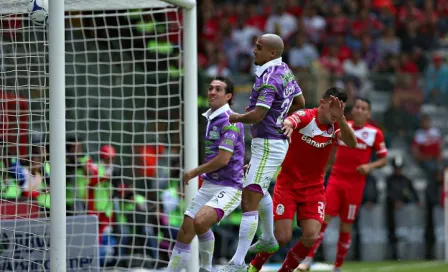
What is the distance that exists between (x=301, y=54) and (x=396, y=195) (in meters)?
4.39

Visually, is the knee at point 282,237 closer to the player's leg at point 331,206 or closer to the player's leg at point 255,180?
the player's leg at point 255,180

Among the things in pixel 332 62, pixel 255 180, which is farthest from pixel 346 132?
pixel 332 62

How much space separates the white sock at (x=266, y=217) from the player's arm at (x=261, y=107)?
0.97 meters

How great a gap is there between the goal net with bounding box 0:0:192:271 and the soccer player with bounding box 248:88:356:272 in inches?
75.7

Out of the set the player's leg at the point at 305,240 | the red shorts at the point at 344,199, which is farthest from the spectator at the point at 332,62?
the player's leg at the point at 305,240

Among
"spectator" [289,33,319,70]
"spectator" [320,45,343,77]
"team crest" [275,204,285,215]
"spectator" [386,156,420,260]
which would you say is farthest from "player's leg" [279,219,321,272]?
"spectator" [320,45,343,77]

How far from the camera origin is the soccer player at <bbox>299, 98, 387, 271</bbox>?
12.1 metres

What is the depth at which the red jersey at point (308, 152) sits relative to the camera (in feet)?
31.2

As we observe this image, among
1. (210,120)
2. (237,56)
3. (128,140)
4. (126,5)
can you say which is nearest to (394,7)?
(237,56)

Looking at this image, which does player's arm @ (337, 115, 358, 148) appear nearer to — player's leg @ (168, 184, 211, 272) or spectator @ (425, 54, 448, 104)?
player's leg @ (168, 184, 211, 272)

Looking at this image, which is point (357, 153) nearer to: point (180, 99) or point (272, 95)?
point (180, 99)

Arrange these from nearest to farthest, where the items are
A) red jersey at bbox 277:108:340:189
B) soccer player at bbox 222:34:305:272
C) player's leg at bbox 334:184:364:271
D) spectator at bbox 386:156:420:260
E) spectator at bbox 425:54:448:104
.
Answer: soccer player at bbox 222:34:305:272
red jersey at bbox 277:108:340:189
player's leg at bbox 334:184:364:271
spectator at bbox 386:156:420:260
spectator at bbox 425:54:448:104

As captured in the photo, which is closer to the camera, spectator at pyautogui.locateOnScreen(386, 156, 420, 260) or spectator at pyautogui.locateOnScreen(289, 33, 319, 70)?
spectator at pyautogui.locateOnScreen(386, 156, 420, 260)

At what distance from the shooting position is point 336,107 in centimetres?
903
